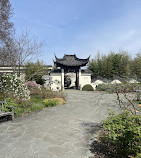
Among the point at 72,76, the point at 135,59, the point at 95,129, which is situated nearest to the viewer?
the point at 95,129

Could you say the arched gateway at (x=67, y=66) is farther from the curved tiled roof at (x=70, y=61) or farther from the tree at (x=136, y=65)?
the tree at (x=136, y=65)

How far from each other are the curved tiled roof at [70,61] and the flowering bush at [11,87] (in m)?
14.1

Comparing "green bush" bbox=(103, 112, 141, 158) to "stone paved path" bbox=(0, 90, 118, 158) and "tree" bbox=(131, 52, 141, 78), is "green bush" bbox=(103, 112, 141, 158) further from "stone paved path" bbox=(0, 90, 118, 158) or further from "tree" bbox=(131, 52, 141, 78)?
"tree" bbox=(131, 52, 141, 78)

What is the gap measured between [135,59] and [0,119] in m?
24.2

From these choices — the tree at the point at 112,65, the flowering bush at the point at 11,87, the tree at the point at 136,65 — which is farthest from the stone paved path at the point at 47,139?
the tree at the point at 136,65

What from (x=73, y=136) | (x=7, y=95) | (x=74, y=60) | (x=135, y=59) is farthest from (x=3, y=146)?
(x=135, y=59)

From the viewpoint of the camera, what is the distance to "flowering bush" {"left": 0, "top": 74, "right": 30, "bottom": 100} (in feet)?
23.1

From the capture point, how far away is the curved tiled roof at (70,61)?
2150 centimetres

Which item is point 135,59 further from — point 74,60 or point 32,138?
point 32,138

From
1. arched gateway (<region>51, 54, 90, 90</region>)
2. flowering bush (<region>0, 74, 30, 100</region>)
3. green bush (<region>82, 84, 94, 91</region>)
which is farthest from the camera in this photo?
arched gateway (<region>51, 54, 90, 90</region>)

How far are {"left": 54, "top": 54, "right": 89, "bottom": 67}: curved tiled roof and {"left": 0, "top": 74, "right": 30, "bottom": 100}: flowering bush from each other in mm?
14126

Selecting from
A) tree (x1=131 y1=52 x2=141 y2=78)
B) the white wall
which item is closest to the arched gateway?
the white wall

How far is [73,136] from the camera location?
3750 mm

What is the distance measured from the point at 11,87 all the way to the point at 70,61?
1653cm
